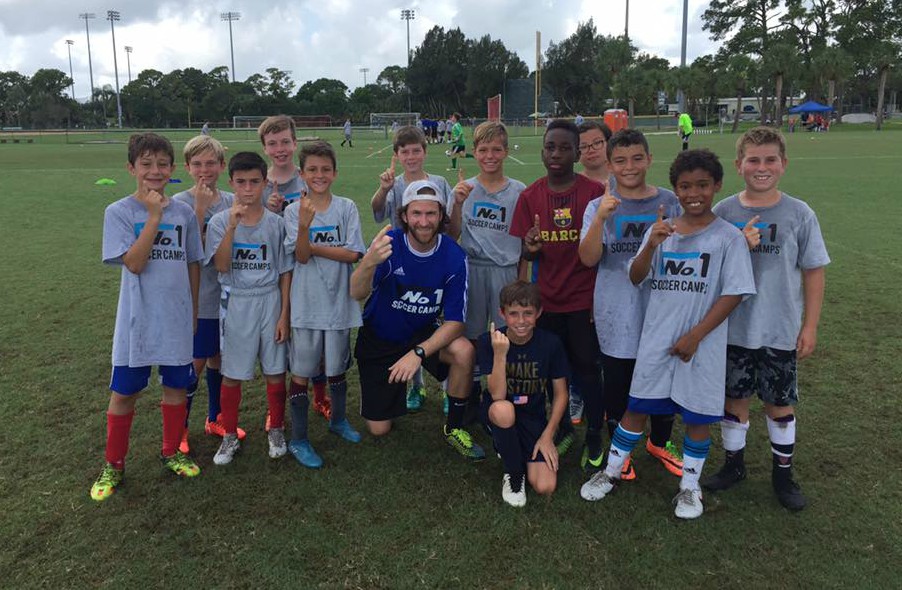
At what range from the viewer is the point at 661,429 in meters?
3.69

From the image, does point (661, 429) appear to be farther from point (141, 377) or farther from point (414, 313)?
point (141, 377)

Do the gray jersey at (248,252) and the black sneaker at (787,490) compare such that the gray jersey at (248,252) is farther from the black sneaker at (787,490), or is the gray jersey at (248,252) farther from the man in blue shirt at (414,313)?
the black sneaker at (787,490)

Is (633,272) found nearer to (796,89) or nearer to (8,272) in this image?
(8,272)

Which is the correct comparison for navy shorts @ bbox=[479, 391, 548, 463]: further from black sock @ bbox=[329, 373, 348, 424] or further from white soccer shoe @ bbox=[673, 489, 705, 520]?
black sock @ bbox=[329, 373, 348, 424]

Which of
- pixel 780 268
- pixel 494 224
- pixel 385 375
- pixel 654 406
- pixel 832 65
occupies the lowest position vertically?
pixel 385 375

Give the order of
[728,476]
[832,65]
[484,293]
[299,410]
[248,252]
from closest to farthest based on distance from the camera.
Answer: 1. [728,476]
2. [248,252]
3. [299,410]
4. [484,293]
5. [832,65]

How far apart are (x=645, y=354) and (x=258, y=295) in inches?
86.1

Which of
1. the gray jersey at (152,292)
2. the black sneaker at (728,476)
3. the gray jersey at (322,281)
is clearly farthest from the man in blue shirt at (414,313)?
the black sneaker at (728,476)

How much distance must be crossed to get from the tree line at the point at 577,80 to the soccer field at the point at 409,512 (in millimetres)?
56813

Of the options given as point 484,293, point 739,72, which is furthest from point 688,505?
point 739,72

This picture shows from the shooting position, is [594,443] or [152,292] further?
[594,443]

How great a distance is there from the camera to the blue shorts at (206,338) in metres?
3.84

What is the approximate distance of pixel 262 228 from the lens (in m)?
3.65

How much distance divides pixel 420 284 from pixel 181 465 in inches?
67.5
